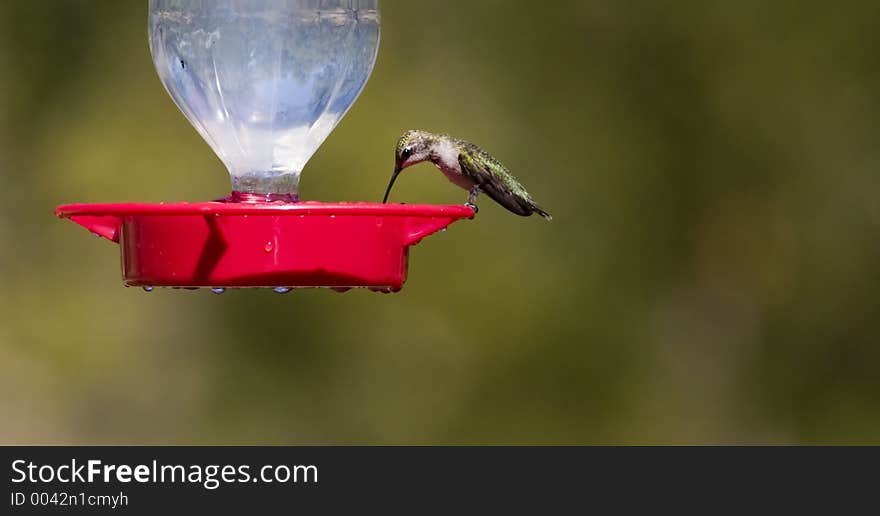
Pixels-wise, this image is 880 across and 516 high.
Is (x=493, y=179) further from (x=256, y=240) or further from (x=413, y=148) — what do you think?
(x=256, y=240)

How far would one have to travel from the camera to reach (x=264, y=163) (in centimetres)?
362

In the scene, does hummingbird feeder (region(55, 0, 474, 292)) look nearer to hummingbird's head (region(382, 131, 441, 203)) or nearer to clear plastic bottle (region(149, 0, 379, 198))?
clear plastic bottle (region(149, 0, 379, 198))

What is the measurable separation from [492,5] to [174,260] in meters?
6.18

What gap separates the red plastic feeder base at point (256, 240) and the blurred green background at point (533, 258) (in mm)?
5199

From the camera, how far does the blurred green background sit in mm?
8602

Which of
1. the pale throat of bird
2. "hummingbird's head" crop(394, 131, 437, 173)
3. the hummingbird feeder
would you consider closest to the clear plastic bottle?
the hummingbird feeder

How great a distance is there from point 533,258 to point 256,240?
18.8 feet

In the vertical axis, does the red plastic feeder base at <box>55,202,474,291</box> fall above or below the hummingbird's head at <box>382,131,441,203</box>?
below

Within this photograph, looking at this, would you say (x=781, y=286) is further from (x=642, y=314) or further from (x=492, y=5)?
(x=492, y=5)

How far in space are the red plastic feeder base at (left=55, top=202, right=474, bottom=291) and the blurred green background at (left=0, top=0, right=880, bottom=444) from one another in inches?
205

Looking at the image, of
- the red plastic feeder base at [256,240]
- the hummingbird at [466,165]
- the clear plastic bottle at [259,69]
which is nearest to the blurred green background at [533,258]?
the hummingbird at [466,165]

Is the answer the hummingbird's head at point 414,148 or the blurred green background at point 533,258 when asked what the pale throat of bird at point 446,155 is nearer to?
the hummingbird's head at point 414,148

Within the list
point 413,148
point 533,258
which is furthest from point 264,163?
point 533,258

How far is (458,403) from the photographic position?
29.5ft
